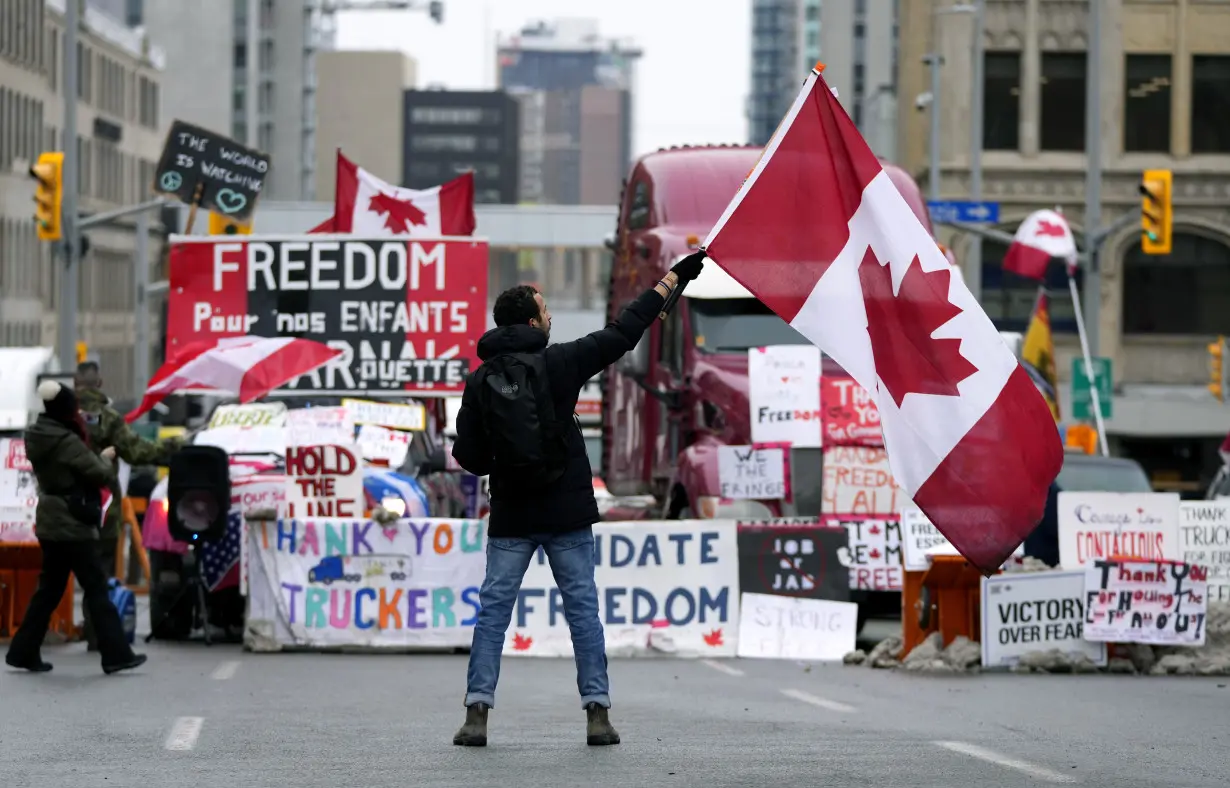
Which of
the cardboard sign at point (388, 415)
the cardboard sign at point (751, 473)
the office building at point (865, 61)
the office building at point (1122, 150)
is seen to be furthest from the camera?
the office building at point (865, 61)

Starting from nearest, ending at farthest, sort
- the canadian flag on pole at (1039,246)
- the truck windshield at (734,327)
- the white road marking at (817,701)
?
1. the white road marking at (817,701)
2. the truck windshield at (734,327)
3. the canadian flag on pole at (1039,246)

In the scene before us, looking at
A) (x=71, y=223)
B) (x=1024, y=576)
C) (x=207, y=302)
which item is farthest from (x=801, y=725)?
(x=71, y=223)

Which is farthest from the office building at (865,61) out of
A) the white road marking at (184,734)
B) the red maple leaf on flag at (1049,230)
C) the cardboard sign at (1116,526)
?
the white road marking at (184,734)

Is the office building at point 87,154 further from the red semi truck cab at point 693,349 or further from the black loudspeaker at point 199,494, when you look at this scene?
the black loudspeaker at point 199,494

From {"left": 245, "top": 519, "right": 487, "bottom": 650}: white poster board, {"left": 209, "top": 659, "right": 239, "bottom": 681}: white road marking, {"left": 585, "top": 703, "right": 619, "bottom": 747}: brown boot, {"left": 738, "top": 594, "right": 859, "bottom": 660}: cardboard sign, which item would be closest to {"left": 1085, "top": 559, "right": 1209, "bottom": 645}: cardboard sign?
{"left": 738, "top": 594, "right": 859, "bottom": 660}: cardboard sign

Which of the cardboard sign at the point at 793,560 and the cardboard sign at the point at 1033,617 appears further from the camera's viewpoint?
the cardboard sign at the point at 793,560

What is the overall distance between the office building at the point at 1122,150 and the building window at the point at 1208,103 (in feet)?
0.08

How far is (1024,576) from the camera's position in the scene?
15.5 m

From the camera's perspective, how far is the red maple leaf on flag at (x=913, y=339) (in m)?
10.0

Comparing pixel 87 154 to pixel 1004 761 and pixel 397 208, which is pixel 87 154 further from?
pixel 1004 761

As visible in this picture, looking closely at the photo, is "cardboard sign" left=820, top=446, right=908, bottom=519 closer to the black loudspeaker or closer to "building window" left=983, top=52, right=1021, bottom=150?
the black loudspeaker

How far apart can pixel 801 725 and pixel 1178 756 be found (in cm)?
192

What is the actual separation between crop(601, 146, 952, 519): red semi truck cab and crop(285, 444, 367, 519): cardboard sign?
315 cm

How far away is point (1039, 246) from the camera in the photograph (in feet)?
116
